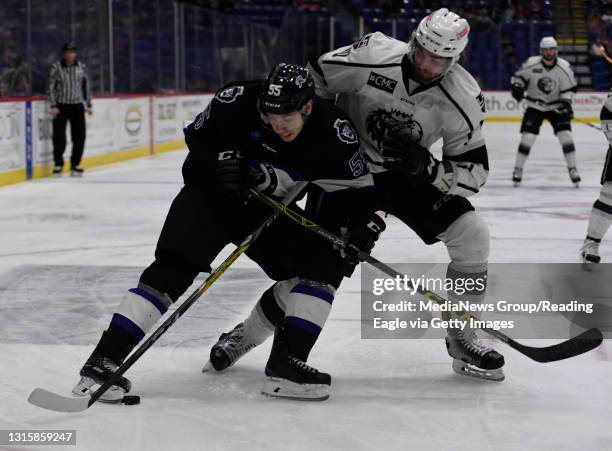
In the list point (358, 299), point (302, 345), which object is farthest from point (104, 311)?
point (302, 345)

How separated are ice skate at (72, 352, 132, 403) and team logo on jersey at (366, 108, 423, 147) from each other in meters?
1.03

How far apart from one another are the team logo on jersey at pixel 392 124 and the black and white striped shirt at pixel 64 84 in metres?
6.63

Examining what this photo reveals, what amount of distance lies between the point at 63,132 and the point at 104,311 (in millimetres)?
5672

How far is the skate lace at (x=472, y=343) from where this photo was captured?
3.10 metres

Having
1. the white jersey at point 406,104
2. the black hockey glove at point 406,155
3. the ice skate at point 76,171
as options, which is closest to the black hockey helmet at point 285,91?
the black hockey glove at point 406,155

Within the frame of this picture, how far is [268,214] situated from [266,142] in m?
0.24

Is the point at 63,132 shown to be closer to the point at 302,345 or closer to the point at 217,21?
the point at 217,21

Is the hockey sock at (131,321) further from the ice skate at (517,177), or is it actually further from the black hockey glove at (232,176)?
the ice skate at (517,177)

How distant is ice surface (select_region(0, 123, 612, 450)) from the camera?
2.53m

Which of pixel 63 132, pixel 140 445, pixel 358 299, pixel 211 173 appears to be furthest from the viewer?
pixel 63 132

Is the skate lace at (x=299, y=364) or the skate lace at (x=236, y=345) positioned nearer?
the skate lace at (x=299, y=364)

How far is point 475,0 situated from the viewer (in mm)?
20734

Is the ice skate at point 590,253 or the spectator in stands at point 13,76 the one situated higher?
the spectator in stands at point 13,76

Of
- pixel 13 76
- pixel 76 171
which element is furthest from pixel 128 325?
pixel 76 171
